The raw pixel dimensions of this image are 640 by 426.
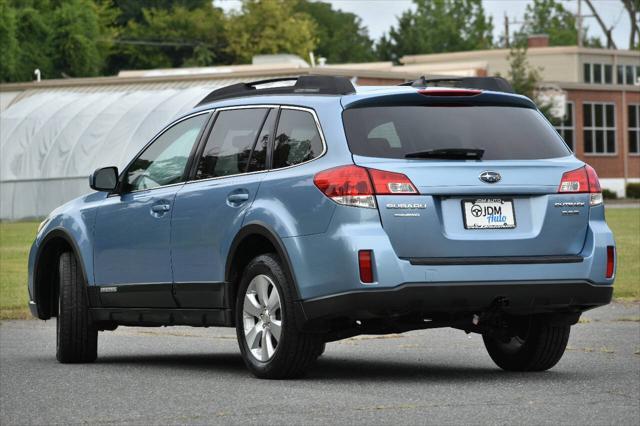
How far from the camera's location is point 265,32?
103562 millimetres

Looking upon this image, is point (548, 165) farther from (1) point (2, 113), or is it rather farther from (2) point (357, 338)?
(1) point (2, 113)

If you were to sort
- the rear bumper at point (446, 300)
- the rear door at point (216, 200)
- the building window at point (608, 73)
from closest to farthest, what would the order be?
the rear bumper at point (446, 300)
the rear door at point (216, 200)
the building window at point (608, 73)

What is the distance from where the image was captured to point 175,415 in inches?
322

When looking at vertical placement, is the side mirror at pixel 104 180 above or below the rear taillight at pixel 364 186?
below

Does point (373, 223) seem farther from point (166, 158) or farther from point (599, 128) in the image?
point (599, 128)

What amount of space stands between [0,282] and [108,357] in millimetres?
11116

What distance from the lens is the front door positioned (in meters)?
10.7

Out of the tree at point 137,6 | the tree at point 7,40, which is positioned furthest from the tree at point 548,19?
the tree at point 7,40

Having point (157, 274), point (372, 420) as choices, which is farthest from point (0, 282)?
point (372, 420)

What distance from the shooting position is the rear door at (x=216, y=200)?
996 cm

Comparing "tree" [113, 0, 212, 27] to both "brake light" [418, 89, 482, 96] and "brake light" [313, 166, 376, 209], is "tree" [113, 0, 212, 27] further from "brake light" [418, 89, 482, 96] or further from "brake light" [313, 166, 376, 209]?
"brake light" [313, 166, 376, 209]

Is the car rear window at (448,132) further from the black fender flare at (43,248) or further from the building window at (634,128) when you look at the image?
the building window at (634,128)

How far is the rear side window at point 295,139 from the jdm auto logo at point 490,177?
0.97 metres

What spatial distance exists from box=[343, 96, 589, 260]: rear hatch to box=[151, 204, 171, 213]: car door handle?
5.58 ft
